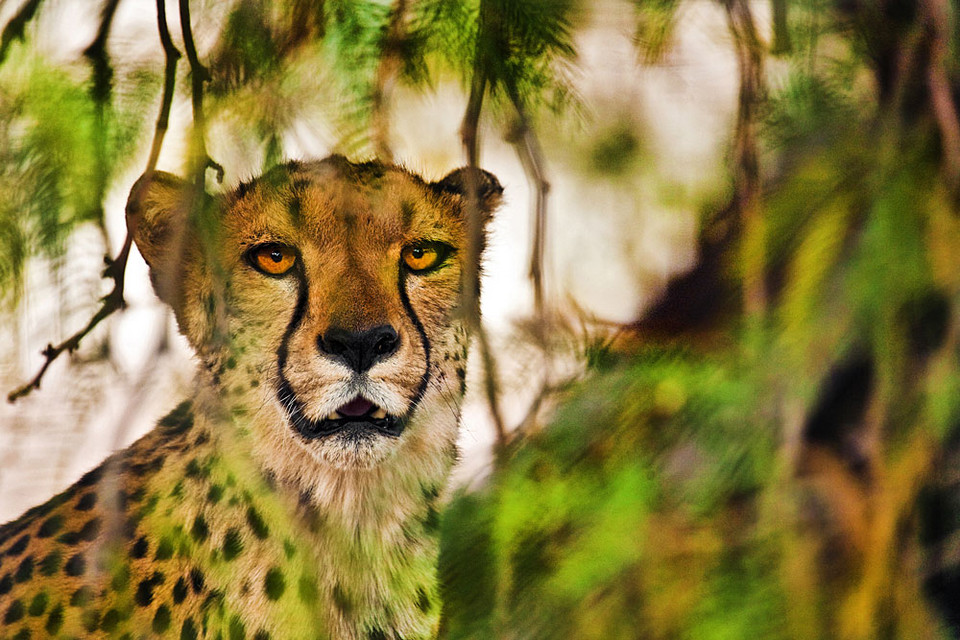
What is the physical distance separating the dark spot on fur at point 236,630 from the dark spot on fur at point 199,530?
9cm

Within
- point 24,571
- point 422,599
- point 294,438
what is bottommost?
point 422,599

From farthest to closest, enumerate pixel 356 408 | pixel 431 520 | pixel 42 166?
pixel 431 520
pixel 356 408
pixel 42 166

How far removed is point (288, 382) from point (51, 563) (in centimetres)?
36

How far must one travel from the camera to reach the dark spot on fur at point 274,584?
0.88 meters

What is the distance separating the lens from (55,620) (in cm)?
92

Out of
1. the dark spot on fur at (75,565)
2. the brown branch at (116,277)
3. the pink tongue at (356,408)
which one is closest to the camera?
the brown branch at (116,277)

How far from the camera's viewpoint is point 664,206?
0.83 metres

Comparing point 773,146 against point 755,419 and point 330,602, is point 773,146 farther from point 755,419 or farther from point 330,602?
point 330,602

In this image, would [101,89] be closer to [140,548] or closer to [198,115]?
[198,115]

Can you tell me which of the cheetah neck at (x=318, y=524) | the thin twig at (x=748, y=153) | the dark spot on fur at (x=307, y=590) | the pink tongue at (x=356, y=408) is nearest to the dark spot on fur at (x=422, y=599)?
the cheetah neck at (x=318, y=524)

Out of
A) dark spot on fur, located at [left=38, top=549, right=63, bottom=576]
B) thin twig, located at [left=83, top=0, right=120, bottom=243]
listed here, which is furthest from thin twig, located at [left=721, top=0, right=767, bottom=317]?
dark spot on fur, located at [left=38, top=549, right=63, bottom=576]

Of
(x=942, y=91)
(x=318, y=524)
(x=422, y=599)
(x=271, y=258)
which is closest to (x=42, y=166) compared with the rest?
(x=271, y=258)

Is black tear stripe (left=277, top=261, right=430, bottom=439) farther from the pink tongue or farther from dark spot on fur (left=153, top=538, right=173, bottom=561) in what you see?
dark spot on fur (left=153, top=538, right=173, bottom=561)

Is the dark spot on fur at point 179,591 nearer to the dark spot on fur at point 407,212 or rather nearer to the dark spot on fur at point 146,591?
the dark spot on fur at point 146,591
